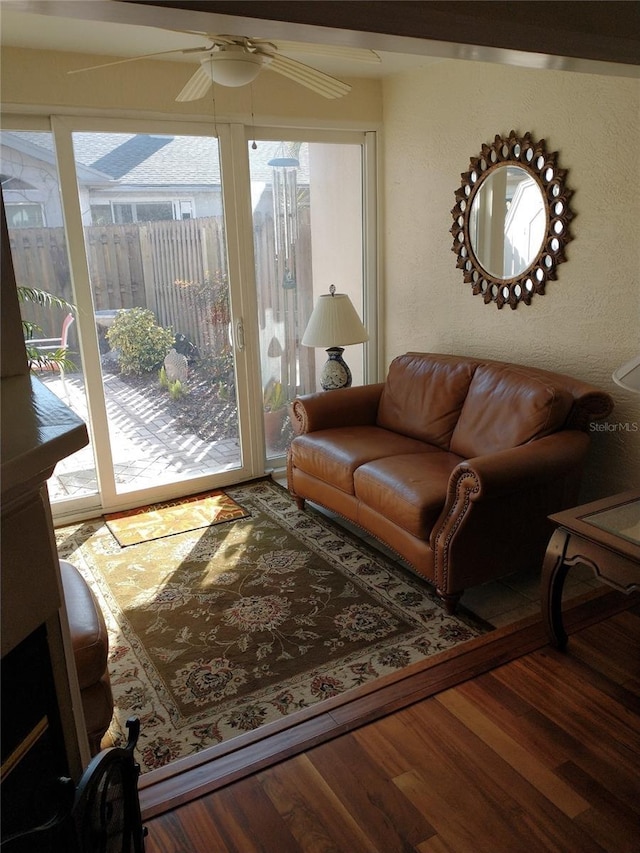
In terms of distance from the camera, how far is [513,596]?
2.94 meters

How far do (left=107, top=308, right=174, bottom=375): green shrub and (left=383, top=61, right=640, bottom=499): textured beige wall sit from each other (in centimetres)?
165

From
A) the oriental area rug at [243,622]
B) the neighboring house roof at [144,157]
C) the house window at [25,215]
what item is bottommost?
the oriental area rug at [243,622]

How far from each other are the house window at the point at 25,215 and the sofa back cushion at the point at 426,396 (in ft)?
7.19

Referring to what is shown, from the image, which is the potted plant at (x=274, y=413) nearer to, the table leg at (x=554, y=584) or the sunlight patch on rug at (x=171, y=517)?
the sunlight patch on rug at (x=171, y=517)

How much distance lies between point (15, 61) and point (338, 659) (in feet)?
10.7

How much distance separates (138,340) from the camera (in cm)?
399

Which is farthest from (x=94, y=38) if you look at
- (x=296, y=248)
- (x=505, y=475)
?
(x=505, y=475)

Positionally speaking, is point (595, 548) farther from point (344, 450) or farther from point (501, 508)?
point (344, 450)

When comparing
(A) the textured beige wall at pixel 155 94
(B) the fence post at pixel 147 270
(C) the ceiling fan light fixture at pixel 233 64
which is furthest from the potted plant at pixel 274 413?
(C) the ceiling fan light fixture at pixel 233 64

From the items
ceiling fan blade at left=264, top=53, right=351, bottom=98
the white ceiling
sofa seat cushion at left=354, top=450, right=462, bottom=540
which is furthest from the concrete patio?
ceiling fan blade at left=264, top=53, right=351, bottom=98

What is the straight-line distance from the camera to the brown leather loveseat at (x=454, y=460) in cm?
273

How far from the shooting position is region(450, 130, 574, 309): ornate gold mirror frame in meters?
3.27

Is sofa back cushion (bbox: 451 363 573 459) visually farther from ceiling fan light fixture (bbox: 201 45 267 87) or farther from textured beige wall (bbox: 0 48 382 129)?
textured beige wall (bbox: 0 48 382 129)

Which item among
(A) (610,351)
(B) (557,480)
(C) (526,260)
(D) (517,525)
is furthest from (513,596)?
(C) (526,260)
